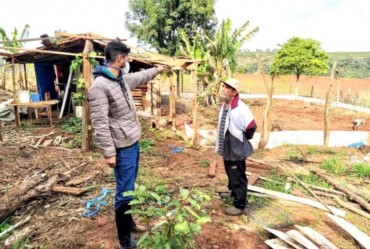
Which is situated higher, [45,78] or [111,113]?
[111,113]

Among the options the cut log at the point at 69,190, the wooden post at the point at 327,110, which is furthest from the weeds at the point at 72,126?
the wooden post at the point at 327,110

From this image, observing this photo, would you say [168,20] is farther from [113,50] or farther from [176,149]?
[113,50]

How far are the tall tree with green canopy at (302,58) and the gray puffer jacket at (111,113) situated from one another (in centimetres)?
1967

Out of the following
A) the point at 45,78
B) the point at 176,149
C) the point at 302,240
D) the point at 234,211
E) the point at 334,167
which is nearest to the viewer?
the point at 302,240

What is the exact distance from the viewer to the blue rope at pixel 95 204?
174 inches

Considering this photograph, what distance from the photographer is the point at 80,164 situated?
677cm

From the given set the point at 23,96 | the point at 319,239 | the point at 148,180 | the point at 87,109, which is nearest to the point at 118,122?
the point at 319,239

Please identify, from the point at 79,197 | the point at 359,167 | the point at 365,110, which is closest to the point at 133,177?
the point at 79,197

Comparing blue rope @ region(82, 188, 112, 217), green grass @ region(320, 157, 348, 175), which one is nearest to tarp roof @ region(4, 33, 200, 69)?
blue rope @ region(82, 188, 112, 217)

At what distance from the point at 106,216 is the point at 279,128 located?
9759 millimetres

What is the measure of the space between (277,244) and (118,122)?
7.33ft

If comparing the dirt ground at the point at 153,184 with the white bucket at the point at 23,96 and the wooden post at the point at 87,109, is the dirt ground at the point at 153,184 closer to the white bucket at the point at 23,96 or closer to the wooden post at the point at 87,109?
the wooden post at the point at 87,109

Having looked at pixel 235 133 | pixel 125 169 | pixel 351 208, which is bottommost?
pixel 351 208

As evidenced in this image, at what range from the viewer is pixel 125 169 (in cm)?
314
